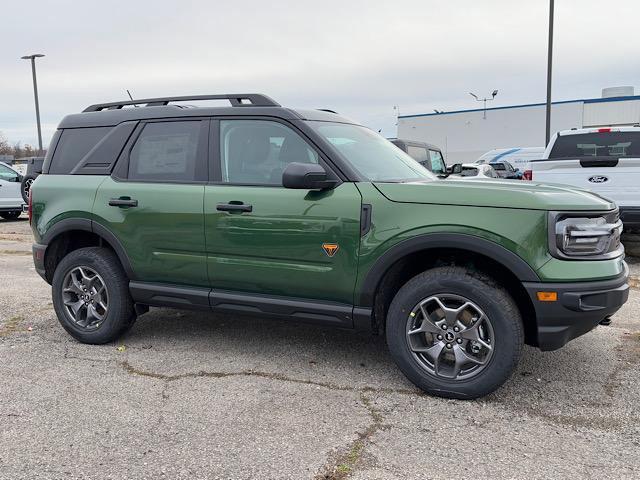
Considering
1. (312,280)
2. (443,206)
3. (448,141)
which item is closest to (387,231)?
(443,206)

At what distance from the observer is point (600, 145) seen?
8828mm

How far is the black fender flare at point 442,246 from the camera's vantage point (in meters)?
3.37

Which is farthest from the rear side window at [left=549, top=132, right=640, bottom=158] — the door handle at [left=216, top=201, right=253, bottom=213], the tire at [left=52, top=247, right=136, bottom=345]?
the tire at [left=52, top=247, right=136, bottom=345]

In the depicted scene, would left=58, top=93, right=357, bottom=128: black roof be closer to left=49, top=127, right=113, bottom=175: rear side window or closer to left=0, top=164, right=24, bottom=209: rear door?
left=49, top=127, right=113, bottom=175: rear side window

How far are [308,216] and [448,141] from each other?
46.7m

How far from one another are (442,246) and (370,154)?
3.66ft

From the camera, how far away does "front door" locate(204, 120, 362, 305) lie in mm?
3783

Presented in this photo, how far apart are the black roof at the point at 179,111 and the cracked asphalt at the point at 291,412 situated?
1.81m

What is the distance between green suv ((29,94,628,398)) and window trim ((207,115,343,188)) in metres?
0.01

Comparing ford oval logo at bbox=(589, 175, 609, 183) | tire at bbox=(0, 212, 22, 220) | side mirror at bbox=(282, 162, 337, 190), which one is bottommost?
tire at bbox=(0, 212, 22, 220)

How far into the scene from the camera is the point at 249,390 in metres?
3.82

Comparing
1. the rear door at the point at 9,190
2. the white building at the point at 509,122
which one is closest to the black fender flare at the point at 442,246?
the rear door at the point at 9,190

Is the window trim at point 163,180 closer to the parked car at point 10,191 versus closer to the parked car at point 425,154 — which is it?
the parked car at point 425,154

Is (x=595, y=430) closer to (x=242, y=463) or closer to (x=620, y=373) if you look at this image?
(x=620, y=373)
